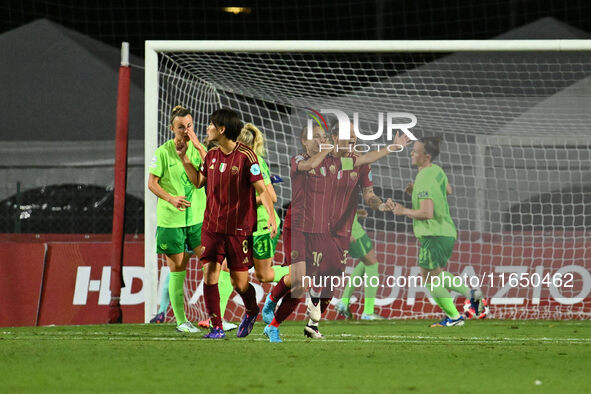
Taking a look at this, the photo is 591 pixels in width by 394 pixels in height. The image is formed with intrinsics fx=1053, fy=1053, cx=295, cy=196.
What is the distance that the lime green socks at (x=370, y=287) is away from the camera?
10375 millimetres

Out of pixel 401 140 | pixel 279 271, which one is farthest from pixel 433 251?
pixel 279 271

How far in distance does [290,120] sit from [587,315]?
3.61 m

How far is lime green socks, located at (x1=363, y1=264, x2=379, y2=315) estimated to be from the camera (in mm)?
10375

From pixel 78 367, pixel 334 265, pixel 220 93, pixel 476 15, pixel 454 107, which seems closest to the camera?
pixel 78 367

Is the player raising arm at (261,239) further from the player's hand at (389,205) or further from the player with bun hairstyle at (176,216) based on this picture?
the player's hand at (389,205)

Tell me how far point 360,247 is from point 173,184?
7.22 feet

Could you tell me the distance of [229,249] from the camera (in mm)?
7176

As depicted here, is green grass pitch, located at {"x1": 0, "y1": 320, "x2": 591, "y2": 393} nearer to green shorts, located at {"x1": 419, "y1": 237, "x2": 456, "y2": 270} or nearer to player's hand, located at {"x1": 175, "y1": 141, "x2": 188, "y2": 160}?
green shorts, located at {"x1": 419, "y1": 237, "x2": 456, "y2": 270}

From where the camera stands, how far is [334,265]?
767 cm

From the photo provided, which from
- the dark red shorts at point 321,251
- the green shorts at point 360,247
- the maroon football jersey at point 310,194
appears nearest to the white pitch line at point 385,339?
the dark red shorts at point 321,251

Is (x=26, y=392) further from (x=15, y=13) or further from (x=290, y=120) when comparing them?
(x=15, y=13)

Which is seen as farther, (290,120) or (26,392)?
(290,120)

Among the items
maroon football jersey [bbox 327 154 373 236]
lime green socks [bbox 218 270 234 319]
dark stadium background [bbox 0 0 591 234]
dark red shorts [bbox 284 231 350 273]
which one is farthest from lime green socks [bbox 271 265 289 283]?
dark stadium background [bbox 0 0 591 234]

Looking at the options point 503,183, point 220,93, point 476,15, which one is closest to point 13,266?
point 220,93
